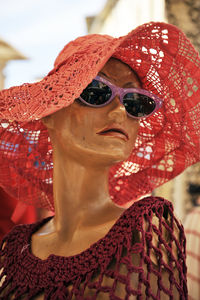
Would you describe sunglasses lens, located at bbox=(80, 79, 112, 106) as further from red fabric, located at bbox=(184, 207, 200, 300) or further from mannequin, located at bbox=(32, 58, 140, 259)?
red fabric, located at bbox=(184, 207, 200, 300)

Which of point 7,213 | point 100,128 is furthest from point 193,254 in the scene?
point 7,213

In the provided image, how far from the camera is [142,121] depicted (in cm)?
125

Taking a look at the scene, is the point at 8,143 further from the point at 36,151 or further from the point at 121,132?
Answer: the point at 121,132

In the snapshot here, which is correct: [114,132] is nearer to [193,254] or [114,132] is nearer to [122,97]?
[122,97]

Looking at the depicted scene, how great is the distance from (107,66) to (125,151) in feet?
0.77

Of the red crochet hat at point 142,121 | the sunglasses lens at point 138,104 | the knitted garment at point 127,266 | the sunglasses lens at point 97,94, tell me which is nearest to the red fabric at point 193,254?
the red crochet hat at point 142,121

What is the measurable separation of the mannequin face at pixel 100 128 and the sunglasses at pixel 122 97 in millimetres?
20

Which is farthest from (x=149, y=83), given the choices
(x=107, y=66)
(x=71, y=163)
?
(x=71, y=163)

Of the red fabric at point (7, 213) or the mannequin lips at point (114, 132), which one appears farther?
the red fabric at point (7, 213)

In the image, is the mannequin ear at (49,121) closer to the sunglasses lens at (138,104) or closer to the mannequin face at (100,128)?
the mannequin face at (100,128)

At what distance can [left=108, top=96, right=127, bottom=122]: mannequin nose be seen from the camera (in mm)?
960

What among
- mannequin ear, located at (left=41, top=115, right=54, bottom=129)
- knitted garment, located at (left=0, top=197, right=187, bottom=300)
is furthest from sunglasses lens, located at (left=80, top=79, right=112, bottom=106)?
knitted garment, located at (left=0, top=197, right=187, bottom=300)

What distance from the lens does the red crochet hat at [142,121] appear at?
2.94 feet

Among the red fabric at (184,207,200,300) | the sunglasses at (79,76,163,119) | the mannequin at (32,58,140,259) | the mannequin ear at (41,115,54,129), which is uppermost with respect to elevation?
the sunglasses at (79,76,163,119)
